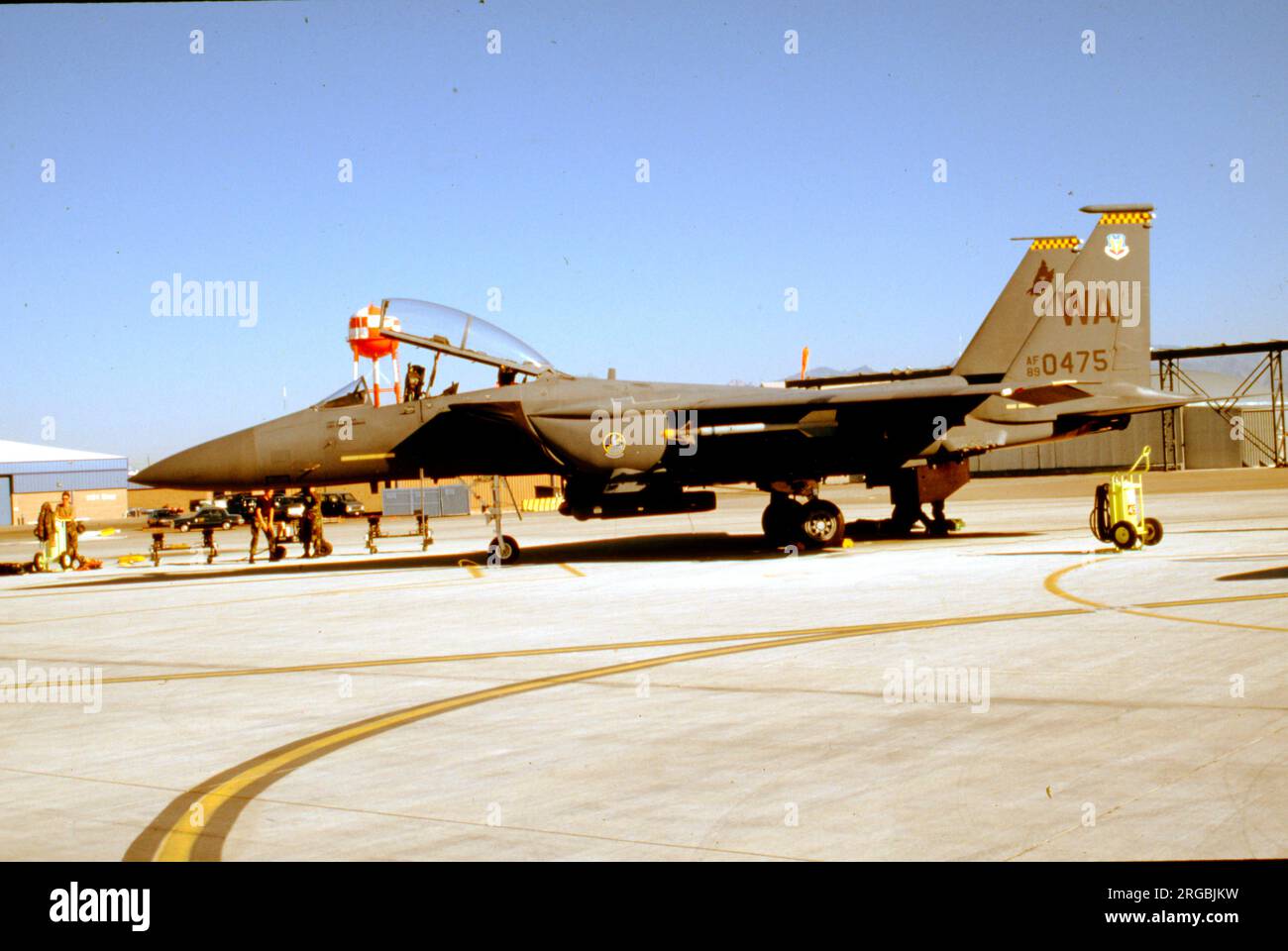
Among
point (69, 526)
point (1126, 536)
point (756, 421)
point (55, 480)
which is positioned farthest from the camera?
point (55, 480)

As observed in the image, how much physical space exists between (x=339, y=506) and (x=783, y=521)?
39.0m

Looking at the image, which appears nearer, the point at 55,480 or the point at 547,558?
the point at 547,558

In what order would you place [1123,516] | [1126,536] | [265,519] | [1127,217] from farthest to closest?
[265,519], [1127,217], [1123,516], [1126,536]

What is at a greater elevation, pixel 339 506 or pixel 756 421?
pixel 756 421

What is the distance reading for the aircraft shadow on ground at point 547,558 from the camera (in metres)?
19.3

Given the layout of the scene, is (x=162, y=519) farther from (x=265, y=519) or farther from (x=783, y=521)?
(x=783, y=521)

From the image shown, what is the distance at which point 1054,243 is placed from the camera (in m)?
20.5

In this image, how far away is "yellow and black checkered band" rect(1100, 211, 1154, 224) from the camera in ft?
65.6

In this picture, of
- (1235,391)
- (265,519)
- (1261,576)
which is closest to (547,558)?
(265,519)

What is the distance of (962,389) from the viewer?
17.8 metres

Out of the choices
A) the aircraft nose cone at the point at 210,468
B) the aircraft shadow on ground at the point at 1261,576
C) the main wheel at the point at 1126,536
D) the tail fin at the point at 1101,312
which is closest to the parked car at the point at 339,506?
the aircraft nose cone at the point at 210,468

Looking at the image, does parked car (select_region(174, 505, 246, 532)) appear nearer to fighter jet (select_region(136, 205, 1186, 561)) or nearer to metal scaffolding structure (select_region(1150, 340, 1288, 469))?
fighter jet (select_region(136, 205, 1186, 561))

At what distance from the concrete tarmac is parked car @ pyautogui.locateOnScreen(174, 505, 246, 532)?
42075 mm

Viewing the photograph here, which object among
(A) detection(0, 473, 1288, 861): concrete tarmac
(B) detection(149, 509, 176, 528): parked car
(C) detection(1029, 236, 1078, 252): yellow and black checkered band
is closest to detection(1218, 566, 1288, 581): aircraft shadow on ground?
(A) detection(0, 473, 1288, 861): concrete tarmac
